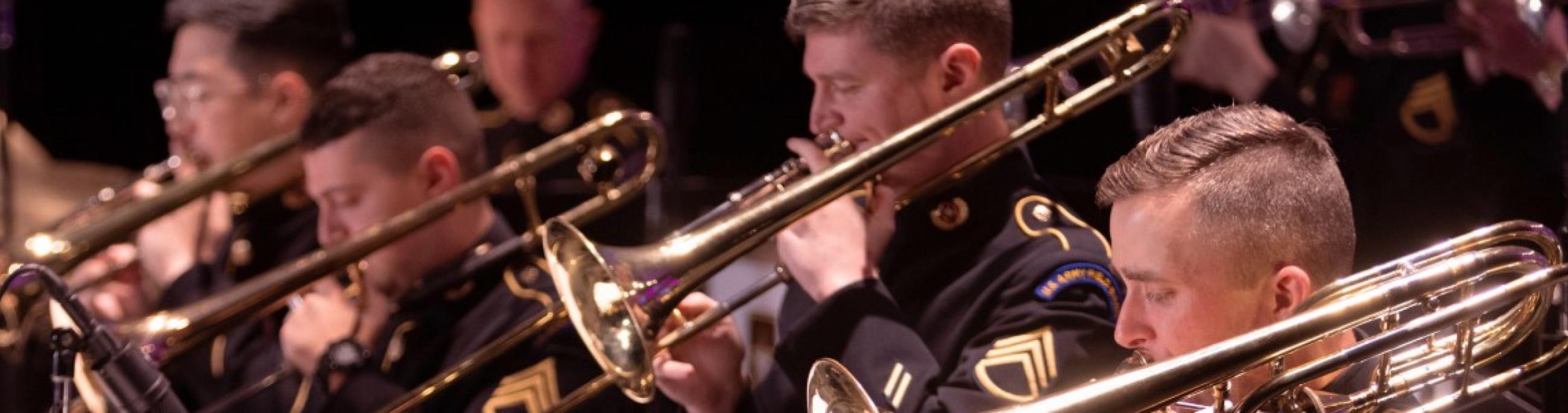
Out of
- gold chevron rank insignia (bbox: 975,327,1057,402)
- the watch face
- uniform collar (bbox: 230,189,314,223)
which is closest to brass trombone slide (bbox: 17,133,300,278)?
uniform collar (bbox: 230,189,314,223)

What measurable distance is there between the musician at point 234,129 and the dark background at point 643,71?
0.45m

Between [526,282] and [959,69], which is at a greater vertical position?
[526,282]

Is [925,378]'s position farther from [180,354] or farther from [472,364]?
[180,354]

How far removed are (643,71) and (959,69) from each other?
1884 millimetres

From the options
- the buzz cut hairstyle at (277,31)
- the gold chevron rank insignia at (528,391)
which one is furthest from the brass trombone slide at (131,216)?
the gold chevron rank insignia at (528,391)

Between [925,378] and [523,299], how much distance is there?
1010 mm

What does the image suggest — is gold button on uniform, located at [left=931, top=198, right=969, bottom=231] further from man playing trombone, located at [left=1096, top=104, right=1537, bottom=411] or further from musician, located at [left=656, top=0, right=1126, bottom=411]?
man playing trombone, located at [left=1096, top=104, right=1537, bottom=411]

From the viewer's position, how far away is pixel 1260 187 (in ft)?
6.03

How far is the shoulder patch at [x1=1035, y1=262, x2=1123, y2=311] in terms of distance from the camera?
2178 mm

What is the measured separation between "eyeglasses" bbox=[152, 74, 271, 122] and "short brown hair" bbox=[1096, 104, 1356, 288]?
8.15ft

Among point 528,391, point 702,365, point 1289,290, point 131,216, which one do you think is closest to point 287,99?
point 131,216

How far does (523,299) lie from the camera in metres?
2.93

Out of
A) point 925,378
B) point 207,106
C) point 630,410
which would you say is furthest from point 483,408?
point 207,106

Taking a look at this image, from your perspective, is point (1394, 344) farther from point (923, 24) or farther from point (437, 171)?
point (437, 171)
